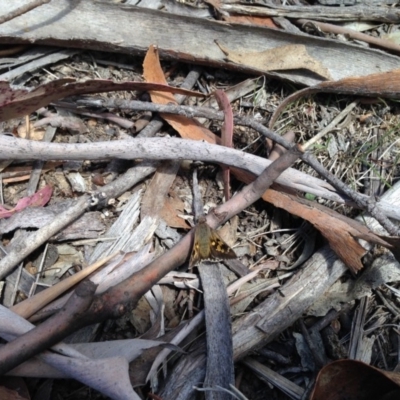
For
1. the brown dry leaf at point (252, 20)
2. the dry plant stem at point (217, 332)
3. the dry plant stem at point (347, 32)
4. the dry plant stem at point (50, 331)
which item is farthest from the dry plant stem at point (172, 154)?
the dry plant stem at point (347, 32)

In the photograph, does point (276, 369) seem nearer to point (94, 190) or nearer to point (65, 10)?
point (94, 190)

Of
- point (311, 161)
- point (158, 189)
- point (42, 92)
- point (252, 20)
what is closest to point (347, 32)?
point (252, 20)

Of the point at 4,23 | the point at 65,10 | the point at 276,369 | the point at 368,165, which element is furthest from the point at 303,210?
the point at 4,23

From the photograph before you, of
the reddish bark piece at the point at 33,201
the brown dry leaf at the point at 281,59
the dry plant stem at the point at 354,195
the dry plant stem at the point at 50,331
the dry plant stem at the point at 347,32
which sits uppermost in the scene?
the dry plant stem at the point at 347,32

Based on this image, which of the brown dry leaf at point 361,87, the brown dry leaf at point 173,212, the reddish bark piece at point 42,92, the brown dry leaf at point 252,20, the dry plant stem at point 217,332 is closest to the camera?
the dry plant stem at point 217,332

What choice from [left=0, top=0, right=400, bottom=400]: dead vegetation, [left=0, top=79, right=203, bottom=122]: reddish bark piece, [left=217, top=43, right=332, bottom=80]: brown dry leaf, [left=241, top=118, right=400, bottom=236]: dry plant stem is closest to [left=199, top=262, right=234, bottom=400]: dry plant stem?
[left=0, top=0, right=400, bottom=400]: dead vegetation

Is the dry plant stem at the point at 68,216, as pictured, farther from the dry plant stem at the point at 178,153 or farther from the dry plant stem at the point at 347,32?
the dry plant stem at the point at 347,32

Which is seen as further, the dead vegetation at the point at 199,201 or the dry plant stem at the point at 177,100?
the dry plant stem at the point at 177,100

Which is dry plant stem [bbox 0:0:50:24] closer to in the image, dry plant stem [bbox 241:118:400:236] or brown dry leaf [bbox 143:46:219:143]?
brown dry leaf [bbox 143:46:219:143]
